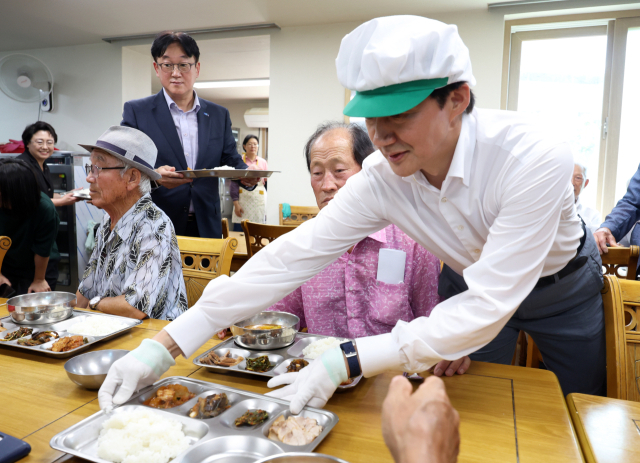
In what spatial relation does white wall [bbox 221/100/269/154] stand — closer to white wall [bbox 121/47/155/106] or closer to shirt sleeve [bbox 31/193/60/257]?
white wall [bbox 121/47/155/106]

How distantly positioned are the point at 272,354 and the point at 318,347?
136 mm

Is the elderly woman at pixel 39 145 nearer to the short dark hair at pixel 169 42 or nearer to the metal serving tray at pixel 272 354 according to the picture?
the short dark hair at pixel 169 42

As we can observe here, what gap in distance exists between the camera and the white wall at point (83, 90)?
616 cm

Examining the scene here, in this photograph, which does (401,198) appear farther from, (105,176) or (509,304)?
(105,176)

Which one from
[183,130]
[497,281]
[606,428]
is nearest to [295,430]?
[497,281]

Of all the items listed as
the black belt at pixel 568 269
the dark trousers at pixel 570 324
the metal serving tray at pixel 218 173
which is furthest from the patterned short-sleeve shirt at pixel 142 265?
the black belt at pixel 568 269

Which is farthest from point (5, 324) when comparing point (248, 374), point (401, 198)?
point (401, 198)

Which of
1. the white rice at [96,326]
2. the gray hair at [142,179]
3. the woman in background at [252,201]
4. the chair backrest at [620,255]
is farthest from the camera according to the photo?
the woman in background at [252,201]

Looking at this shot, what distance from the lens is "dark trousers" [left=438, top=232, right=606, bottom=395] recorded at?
144 centimetres

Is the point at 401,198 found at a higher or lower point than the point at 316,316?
higher

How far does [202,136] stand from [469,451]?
252 cm

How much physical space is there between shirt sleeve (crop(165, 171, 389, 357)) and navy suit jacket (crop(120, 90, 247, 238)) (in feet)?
5.42

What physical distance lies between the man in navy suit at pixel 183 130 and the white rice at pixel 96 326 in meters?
1.17

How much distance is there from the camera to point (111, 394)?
106cm
